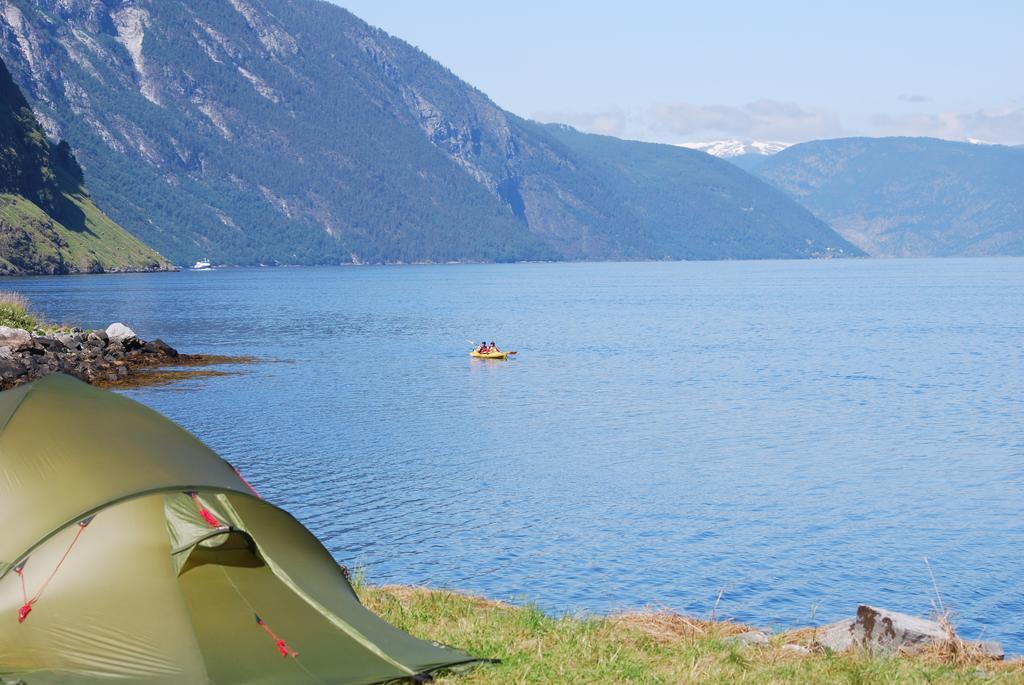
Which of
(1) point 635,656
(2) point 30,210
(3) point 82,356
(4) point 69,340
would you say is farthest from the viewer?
(2) point 30,210

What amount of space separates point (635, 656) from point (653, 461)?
22.2 m

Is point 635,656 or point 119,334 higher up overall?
point 635,656

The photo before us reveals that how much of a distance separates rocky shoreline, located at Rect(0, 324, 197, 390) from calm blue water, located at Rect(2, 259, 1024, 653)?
12.0 feet

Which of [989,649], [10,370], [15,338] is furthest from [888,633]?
[15,338]

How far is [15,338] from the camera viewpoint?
48.1 meters

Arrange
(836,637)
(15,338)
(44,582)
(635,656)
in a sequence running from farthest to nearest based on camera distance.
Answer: (15,338)
(836,637)
(635,656)
(44,582)

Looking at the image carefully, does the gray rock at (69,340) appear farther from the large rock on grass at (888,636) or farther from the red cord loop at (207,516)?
the large rock on grass at (888,636)

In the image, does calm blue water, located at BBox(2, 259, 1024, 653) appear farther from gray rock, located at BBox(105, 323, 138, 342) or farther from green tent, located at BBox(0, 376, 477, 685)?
green tent, located at BBox(0, 376, 477, 685)

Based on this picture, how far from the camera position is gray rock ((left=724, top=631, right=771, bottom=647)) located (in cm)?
1283

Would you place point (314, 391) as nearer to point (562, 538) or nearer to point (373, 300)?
point (562, 538)

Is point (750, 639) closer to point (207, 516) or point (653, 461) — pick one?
point (207, 516)

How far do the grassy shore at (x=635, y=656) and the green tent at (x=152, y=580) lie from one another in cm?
71

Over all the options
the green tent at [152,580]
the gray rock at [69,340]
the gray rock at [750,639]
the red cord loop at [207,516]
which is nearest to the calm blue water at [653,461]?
the gray rock at [750,639]

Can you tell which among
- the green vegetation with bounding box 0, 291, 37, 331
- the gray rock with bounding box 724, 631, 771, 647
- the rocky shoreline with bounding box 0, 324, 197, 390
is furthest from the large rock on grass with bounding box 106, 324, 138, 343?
the gray rock with bounding box 724, 631, 771, 647
